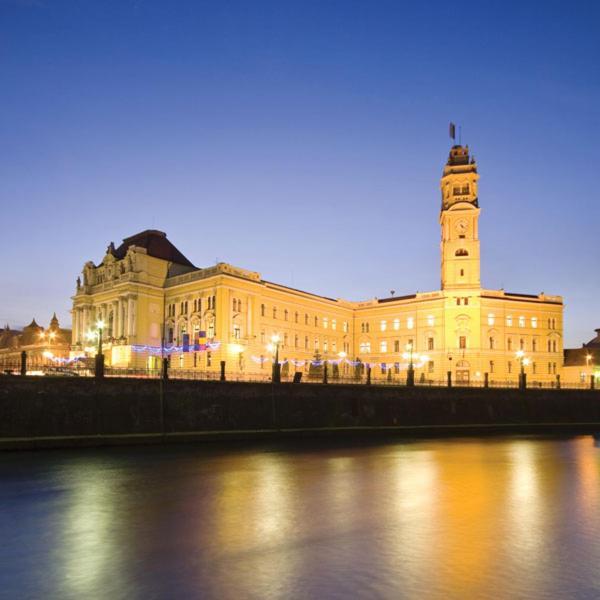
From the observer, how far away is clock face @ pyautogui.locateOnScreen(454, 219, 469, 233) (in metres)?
94.3

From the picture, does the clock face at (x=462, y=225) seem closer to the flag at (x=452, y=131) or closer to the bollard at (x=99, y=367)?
the flag at (x=452, y=131)

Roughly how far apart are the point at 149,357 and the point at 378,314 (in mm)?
38143

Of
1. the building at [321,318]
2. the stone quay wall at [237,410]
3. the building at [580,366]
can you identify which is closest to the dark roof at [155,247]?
the building at [321,318]

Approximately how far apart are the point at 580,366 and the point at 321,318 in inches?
1640

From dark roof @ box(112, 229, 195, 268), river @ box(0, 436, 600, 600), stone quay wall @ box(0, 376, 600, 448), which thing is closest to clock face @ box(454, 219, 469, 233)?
stone quay wall @ box(0, 376, 600, 448)

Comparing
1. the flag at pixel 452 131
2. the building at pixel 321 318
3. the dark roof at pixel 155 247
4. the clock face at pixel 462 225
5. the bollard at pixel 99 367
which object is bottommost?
the bollard at pixel 99 367

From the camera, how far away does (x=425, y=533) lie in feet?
50.0

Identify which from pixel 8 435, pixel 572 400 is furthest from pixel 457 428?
pixel 8 435

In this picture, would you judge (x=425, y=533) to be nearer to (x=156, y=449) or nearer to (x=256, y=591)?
(x=256, y=591)

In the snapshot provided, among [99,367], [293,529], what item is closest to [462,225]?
[99,367]

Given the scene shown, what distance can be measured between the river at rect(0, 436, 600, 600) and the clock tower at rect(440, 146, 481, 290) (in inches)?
2597

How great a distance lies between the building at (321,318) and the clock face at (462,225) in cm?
16

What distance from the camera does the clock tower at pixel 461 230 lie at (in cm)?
9319

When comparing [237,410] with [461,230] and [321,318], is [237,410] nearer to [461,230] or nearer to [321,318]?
[321,318]
